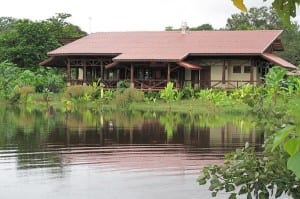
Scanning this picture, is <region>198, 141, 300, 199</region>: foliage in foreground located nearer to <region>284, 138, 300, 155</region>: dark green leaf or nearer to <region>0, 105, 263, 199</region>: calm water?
<region>0, 105, 263, 199</region>: calm water

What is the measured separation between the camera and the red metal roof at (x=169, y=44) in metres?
29.3

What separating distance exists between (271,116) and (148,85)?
25147 millimetres

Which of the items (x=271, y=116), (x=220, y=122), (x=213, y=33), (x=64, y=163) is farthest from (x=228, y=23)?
(x=271, y=116)

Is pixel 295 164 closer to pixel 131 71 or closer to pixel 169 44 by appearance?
pixel 131 71

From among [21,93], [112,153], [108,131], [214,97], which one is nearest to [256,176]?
[112,153]

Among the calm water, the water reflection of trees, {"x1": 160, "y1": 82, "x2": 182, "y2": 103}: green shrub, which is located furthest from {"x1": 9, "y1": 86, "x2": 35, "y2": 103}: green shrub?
the calm water

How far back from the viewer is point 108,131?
16156mm

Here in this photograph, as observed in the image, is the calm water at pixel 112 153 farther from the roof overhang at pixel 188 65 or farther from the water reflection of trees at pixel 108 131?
the roof overhang at pixel 188 65

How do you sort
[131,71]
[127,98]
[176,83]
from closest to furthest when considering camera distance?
1. [127,98]
2. [176,83]
3. [131,71]

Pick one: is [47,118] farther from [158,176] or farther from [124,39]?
[124,39]

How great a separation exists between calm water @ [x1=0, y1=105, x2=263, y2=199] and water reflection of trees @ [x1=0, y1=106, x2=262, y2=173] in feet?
0.06

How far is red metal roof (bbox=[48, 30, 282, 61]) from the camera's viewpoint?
29.3 metres

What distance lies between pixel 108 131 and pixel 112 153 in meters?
4.19

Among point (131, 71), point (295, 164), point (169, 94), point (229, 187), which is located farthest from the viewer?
point (131, 71)
